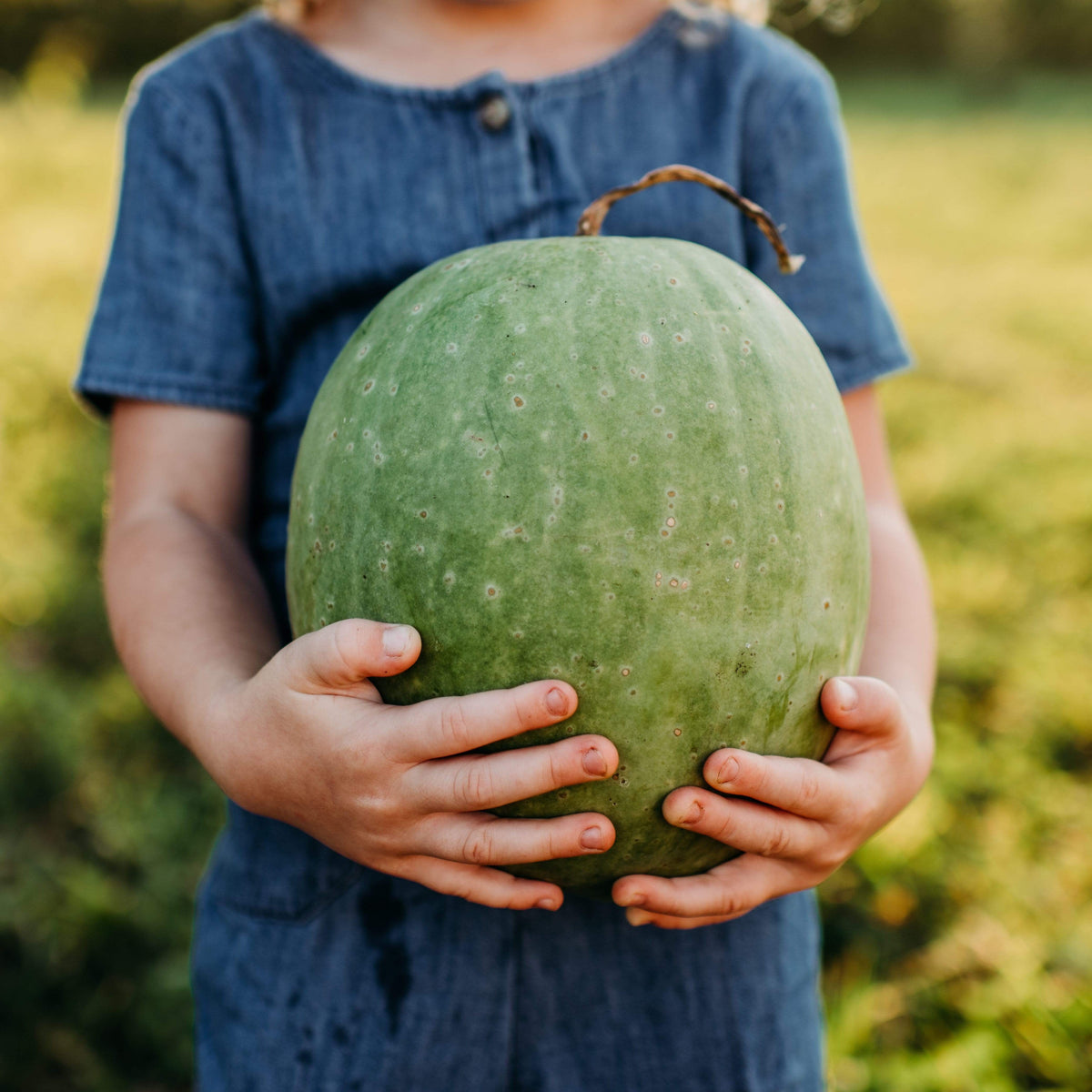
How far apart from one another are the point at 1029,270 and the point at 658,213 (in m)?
7.77

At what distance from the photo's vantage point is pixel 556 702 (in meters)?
1.03

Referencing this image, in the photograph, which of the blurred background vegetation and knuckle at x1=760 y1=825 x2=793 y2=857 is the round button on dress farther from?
knuckle at x1=760 y1=825 x2=793 y2=857

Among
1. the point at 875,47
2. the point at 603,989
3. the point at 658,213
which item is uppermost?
the point at 658,213

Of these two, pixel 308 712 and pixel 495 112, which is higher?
pixel 495 112

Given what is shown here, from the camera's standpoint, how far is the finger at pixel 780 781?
1.10 metres

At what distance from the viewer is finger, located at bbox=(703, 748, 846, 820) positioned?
110cm

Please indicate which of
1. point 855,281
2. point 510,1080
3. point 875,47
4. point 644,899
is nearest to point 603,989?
point 510,1080

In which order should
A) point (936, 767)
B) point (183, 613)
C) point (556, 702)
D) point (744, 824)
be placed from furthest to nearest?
point (936, 767) < point (183, 613) < point (744, 824) < point (556, 702)

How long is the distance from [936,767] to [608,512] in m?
2.36

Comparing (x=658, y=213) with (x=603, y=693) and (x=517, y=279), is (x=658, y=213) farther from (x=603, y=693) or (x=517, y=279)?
(x=603, y=693)

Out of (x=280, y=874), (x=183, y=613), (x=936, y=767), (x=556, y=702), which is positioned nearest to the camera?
(x=556, y=702)

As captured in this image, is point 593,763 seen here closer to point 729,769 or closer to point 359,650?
point 729,769

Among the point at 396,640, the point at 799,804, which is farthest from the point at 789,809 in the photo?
the point at 396,640

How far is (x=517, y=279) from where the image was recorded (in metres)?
1.17
